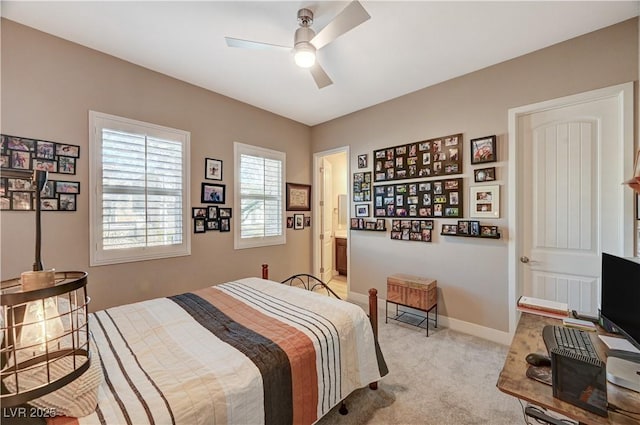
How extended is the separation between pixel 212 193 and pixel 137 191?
819 millimetres

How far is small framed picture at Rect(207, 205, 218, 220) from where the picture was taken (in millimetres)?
3358

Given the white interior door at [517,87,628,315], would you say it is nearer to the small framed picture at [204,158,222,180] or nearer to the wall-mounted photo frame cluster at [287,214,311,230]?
the wall-mounted photo frame cluster at [287,214,311,230]

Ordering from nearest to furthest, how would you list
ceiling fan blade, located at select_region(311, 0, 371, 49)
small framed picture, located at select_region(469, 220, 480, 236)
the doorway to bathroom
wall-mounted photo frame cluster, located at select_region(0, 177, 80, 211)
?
1. ceiling fan blade, located at select_region(311, 0, 371, 49)
2. wall-mounted photo frame cluster, located at select_region(0, 177, 80, 211)
3. small framed picture, located at select_region(469, 220, 480, 236)
4. the doorway to bathroom

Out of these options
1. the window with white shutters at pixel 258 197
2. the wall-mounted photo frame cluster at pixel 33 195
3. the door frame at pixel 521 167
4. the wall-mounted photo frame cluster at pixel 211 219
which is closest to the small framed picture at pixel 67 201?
the wall-mounted photo frame cluster at pixel 33 195

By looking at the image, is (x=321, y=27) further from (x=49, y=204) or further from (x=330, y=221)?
(x=330, y=221)

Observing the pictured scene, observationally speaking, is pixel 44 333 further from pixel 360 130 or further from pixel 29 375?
pixel 360 130

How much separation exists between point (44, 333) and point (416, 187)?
3.38 m

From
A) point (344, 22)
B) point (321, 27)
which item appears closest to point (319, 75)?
point (321, 27)

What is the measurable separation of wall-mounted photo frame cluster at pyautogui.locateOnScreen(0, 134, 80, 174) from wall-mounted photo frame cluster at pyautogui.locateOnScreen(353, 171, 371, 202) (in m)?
3.22

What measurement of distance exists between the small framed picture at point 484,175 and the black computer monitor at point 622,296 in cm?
155

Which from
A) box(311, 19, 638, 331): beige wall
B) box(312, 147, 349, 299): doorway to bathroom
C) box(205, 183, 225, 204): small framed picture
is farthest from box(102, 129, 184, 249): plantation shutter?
box(311, 19, 638, 331): beige wall

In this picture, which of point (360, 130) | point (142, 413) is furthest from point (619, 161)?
point (142, 413)

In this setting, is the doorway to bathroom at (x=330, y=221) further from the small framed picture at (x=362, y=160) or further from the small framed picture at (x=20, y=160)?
the small framed picture at (x=20, y=160)

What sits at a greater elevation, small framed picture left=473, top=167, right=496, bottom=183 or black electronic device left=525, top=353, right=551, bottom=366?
small framed picture left=473, top=167, right=496, bottom=183
